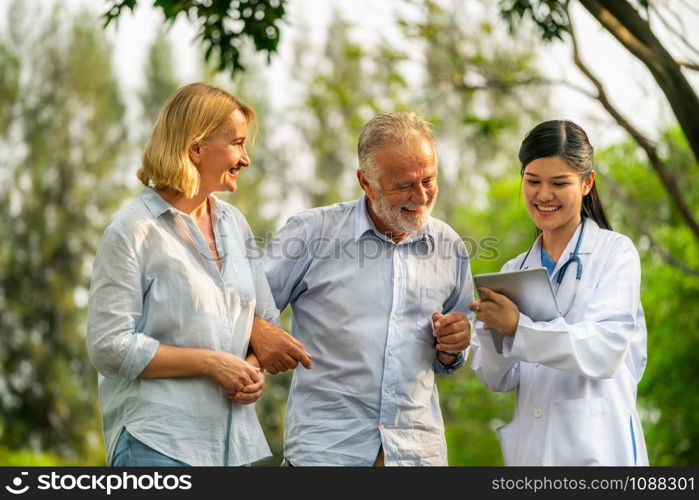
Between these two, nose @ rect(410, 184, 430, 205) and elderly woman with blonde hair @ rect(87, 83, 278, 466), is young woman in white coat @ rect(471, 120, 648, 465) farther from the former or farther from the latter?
elderly woman with blonde hair @ rect(87, 83, 278, 466)

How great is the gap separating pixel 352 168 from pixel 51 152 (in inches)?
315

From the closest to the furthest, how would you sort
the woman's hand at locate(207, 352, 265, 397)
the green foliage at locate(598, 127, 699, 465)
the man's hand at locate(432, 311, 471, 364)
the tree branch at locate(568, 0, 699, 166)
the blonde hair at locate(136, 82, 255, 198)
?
the woman's hand at locate(207, 352, 265, 397) < the blonde hair at locate(136, 82, 255, 198) < the man's hand at locate(432, 311, 471, 364) < the tree branch at locate(568, 0, 699, 166) < the green foliage at locate(598, 127, 699, 465)

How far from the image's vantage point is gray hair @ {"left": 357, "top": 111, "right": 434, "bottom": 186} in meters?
4.20

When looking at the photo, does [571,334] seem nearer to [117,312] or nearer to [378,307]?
[378,307]

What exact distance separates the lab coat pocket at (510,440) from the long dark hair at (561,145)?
98cm

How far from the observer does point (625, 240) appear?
13.0 ft

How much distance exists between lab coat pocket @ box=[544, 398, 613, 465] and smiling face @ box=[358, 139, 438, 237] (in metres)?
0.93

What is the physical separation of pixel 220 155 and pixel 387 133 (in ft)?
2.46

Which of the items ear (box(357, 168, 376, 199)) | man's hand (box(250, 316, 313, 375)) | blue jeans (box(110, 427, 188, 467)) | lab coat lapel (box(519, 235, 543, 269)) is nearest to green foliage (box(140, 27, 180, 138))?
ear (box(357, 168, 376, 199))

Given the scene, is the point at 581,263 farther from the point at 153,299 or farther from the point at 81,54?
the point at 81,54

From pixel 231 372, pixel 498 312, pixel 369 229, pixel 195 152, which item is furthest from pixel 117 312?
pixel 498 312

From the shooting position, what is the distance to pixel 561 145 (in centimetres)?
390

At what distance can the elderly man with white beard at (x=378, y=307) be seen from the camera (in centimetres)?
408

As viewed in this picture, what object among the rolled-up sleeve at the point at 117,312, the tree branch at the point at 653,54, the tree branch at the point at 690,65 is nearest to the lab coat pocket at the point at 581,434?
the rolled-up sleeve at the point at 117,312
